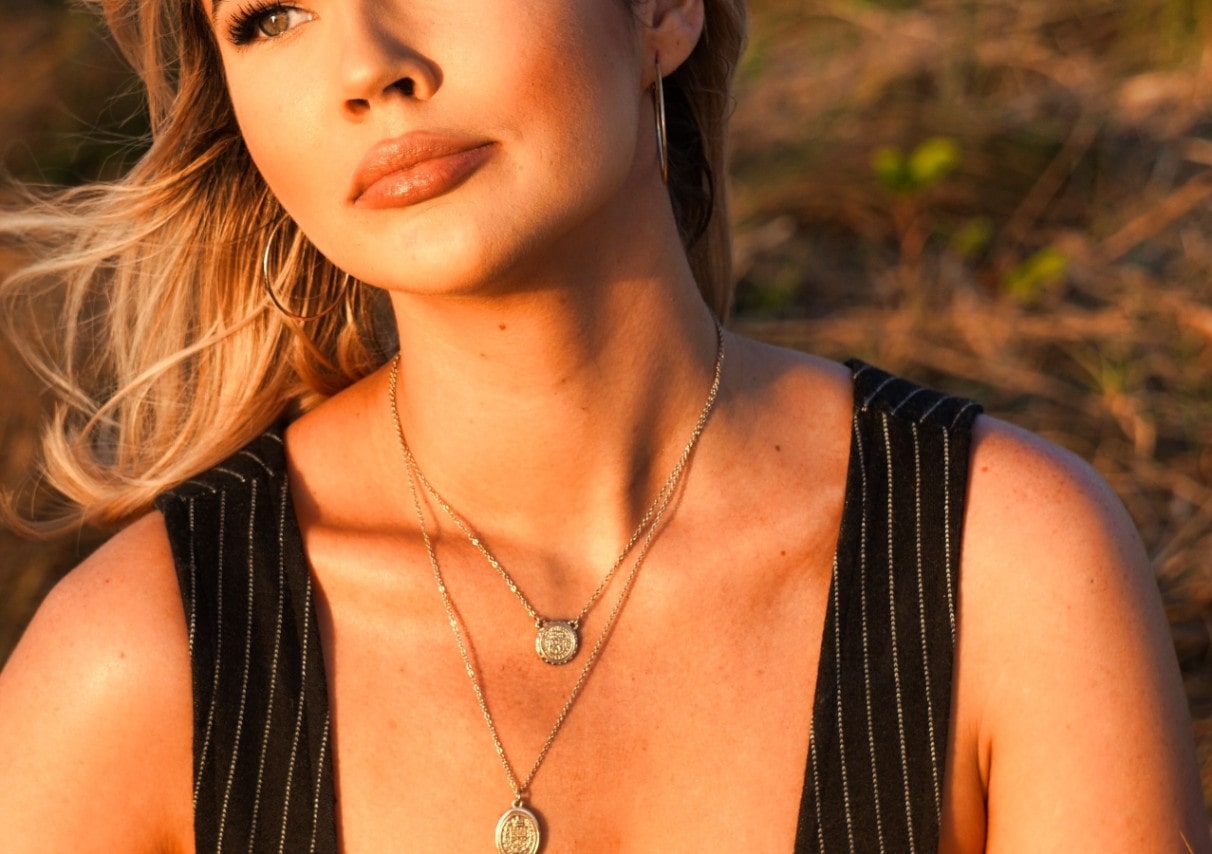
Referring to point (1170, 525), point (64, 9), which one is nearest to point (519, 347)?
point (1170, 525)

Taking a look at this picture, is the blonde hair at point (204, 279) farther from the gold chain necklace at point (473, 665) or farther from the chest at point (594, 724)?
the chest at point (594, 724)

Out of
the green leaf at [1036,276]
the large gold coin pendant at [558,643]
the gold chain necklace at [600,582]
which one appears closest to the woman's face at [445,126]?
the gold chain necklace at [600,582]

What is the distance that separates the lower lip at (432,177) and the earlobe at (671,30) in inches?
15.2

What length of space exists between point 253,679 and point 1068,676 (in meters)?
0.99

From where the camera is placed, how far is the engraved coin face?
204 cm

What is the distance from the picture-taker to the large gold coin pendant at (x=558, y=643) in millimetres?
2162

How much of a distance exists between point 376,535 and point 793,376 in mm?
595

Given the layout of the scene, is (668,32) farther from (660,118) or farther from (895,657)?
(895,657)

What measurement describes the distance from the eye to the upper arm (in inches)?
40.1

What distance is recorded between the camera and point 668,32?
222 cm

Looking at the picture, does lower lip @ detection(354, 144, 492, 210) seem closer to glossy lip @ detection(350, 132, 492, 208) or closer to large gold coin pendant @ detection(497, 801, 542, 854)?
glossy lip @ detection(350, 132, 492, 208)

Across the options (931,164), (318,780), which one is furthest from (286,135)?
(931,164)

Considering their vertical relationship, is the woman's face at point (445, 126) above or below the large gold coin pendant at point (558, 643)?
above

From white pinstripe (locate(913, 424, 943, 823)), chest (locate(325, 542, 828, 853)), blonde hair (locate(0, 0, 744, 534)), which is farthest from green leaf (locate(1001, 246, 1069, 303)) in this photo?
chest (locate(325, 542, 828, 853))
